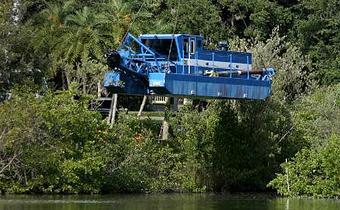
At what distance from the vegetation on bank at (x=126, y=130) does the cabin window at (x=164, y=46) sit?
407 centimetres

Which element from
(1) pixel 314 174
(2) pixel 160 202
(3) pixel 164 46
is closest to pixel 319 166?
(1) pixel 314 174

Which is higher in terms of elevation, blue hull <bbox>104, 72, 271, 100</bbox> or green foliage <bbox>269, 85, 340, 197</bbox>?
blue hull <bbox>104, 72, 271, 100</bbox>

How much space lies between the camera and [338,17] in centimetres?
7044

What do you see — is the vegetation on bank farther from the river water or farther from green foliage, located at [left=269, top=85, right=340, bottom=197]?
the river water

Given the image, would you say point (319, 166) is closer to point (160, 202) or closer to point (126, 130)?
point (160, 202)

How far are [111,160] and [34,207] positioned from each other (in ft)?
33.5

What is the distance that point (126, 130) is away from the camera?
4591 cm

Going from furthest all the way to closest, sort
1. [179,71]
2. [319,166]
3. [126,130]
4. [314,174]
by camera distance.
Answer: [126,130], [314,174], [179,71], [319,166]

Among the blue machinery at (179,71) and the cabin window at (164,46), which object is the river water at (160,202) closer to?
the blue machinery at (179,71)

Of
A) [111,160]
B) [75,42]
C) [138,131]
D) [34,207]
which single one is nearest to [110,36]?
[75,42]

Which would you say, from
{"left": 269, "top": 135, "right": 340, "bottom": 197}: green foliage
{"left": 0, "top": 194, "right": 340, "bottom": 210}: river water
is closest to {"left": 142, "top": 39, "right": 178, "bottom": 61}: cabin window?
{"left": 0, "top": 194, "right": 340, "bottom": 210}: river water

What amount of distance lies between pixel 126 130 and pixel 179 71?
438 centimetres

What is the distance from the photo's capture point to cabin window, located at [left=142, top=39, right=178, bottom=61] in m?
44.2

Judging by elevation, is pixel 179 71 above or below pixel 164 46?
below
